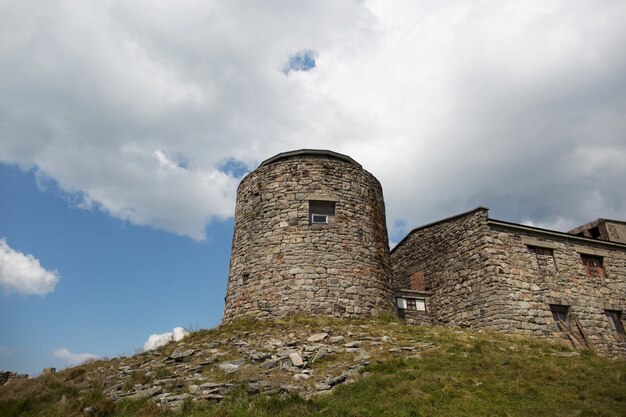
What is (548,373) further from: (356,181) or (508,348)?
(356,181)

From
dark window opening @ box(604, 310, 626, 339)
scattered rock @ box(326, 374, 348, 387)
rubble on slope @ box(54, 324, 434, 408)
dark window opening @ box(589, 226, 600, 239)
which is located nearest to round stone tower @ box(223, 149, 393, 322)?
rubble on slope @ box(54, 324, 434, 408)

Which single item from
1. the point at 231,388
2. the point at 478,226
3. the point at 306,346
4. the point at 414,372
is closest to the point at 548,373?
the point at 414,372

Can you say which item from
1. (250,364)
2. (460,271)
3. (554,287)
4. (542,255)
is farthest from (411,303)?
(250,364)

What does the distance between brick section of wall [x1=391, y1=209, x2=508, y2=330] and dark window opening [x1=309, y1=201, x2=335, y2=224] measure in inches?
250

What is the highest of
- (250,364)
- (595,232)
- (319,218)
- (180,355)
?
(595,232)

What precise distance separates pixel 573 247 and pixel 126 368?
18.4 m

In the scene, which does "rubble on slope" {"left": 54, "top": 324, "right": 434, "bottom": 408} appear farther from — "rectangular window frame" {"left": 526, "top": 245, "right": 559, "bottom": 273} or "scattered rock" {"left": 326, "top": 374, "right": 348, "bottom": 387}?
"rectangular window frame" {"left": 526, "top": 245, "right": 559, "bottom": 273}

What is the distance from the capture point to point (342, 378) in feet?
29.6

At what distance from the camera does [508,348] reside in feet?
37.9

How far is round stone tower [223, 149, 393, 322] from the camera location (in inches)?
545

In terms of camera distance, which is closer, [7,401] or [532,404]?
[532,404]

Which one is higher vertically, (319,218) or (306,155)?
(306,155)

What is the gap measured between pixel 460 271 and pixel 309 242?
7.28m

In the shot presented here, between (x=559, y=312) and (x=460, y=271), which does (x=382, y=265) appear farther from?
(x=559, y=312)
